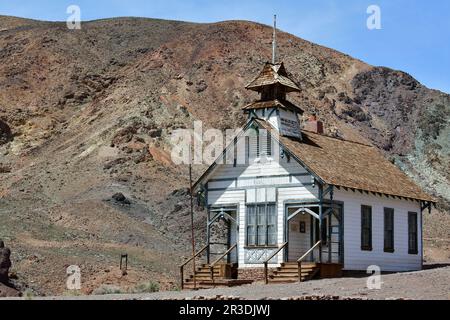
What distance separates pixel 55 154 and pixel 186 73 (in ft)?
63.7

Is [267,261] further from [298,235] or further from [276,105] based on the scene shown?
[276,105]

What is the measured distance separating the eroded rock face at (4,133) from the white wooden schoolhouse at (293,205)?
5264 centimetres

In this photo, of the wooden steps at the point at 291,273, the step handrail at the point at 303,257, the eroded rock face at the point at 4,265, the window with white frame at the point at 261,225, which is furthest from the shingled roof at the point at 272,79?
the eroded rock face at the point at 4,265

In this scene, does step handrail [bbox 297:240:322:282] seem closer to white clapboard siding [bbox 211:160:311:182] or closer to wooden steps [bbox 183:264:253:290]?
wooden steps [bbox 183:264:253:290]

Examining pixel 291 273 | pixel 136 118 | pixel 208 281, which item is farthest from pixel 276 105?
pixel 136 118

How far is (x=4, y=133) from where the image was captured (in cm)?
8188

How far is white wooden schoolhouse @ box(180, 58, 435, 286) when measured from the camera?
29.9 metres

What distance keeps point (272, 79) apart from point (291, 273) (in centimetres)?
875

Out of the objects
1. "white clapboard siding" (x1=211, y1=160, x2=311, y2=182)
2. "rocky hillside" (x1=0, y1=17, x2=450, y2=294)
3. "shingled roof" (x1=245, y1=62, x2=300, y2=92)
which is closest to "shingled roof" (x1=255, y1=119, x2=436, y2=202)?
"white clapboard siding" (x1=211, y1=160, x2=311, y2=182)

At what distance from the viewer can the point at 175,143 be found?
242 feet

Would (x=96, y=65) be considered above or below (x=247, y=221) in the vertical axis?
above

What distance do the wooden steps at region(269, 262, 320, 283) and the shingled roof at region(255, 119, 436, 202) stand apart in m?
3.19
